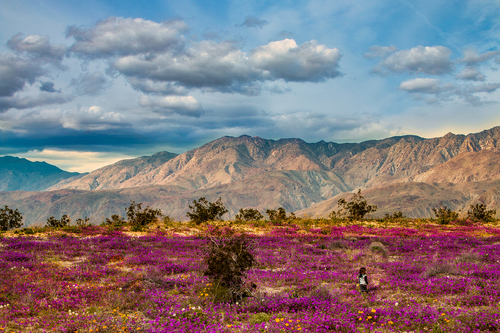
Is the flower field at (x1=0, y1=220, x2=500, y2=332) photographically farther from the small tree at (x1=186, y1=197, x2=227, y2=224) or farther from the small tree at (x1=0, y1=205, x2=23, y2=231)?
Result: the small tree at (x1=0, y1=205, x2=23, y2=231)

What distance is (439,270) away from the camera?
1541 centimetres

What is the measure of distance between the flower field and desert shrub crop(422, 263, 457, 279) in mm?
47

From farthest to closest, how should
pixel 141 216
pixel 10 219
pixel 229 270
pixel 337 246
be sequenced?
pixel 10 219 < pixel 141 216 < pixel 337 246 < pixel 229 270

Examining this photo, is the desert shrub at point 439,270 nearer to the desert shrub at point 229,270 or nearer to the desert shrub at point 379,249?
the desert shrub at point 379,249

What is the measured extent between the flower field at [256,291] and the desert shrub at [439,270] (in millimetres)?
47

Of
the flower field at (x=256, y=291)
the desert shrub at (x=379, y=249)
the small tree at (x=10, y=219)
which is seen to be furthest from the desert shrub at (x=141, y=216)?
the desert shrub at (x=379, y=249)

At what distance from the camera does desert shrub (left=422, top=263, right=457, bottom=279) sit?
15.0 metres

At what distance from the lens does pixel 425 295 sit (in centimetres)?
1252

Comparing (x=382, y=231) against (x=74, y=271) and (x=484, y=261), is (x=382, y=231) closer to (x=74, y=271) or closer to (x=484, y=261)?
(x=484, y=261)

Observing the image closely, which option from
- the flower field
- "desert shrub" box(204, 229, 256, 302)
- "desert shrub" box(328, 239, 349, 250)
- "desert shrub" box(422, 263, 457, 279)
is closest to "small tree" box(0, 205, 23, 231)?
the flower field

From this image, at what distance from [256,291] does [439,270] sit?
A: 8932 millimetres

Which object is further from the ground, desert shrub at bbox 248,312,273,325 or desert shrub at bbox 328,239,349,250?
desert shrub at bbox 248,312,273,325

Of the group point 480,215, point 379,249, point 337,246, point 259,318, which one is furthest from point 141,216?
point 480,215

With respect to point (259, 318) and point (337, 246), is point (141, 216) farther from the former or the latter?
point (259, 318)
